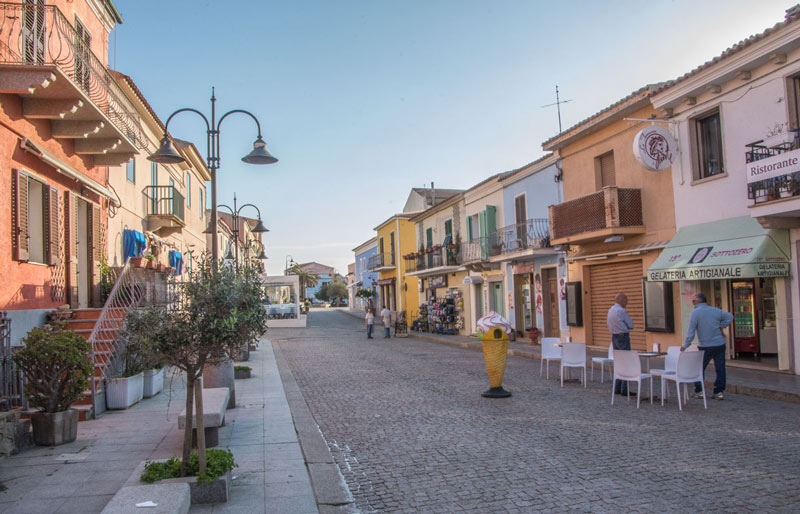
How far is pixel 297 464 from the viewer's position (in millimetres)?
6129

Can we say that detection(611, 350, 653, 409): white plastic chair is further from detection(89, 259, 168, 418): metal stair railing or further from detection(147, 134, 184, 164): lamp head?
detection(147, 134, 184, 164): lamp head

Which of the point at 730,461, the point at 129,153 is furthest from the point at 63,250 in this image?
the point at 730,461

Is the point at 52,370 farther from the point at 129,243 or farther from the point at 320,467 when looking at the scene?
the point at 129,243

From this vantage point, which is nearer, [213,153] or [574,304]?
[213,153]

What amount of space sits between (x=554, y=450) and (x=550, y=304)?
15.7 meters

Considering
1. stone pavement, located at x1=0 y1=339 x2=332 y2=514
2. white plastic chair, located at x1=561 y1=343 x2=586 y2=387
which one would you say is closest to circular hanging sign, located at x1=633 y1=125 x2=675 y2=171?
white plastic chair, located at x1=561 y1=343 x2=586 y2=387

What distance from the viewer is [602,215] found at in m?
16.5

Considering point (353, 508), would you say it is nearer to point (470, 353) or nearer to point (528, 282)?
point (470, 353)

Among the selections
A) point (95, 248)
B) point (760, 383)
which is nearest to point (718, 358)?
point (760, 383)

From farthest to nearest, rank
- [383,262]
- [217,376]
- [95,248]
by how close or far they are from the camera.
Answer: [383,262] < [95,248] < [217,376]

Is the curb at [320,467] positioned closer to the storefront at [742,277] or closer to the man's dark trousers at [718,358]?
the man's dark trousers at [718,358]

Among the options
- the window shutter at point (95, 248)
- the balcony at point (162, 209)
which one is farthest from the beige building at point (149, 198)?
the window shutter at point (95, 248)

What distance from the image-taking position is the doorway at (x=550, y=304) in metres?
21.5

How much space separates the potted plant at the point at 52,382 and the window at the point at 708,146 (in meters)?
13.0
